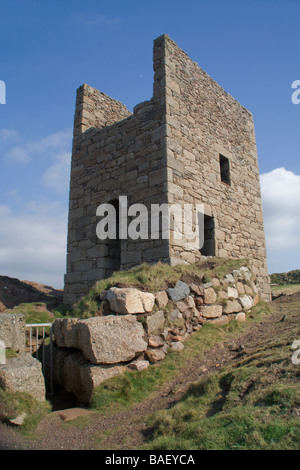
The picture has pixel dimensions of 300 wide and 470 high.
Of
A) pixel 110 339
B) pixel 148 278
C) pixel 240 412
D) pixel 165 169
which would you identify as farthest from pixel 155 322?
pixel 165 169

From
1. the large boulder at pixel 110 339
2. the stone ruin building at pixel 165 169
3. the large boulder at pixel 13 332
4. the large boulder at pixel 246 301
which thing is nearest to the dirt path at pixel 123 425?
the large boulder at pixel 110 339

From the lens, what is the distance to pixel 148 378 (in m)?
5.27

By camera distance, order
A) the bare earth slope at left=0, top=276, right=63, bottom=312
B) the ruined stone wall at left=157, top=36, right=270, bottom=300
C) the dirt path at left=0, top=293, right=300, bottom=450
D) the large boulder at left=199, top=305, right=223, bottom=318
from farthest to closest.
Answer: the bare earth slope at left=0, top=276, right=63, bottom=312 < the ruined stone wall at left=157, top=36, right=270, bottom=300 < the large boulder at left=199, top=305, right=223, bottom=318 < the dirt path at left=0, top=293, right=300, bottom=450

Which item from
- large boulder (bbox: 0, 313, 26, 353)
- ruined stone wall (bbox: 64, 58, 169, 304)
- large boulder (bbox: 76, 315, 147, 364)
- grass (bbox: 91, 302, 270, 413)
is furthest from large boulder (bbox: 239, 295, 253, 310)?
large boulder (bbox: 0, 313, 26, 353)

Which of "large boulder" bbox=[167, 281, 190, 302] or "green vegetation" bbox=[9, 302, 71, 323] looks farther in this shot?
"green vegetation" bbox=[9, 302, 71, 323]

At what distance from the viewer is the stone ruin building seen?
333 inches

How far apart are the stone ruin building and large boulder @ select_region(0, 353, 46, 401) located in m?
3.66

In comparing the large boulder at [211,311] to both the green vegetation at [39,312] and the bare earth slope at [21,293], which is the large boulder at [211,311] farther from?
the bare earth slope at [21,293]

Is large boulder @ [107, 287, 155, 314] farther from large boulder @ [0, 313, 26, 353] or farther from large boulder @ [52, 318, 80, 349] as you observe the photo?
large boulder @ [0, 313, 26, 353]

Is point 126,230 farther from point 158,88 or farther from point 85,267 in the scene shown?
point 158,88

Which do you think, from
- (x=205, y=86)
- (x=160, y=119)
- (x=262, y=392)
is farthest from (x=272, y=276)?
(x=262, y=392)

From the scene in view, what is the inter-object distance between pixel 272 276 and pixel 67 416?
47.3 ft

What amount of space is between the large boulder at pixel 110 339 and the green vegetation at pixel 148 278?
2.01ft

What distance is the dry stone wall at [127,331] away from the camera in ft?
16.7
